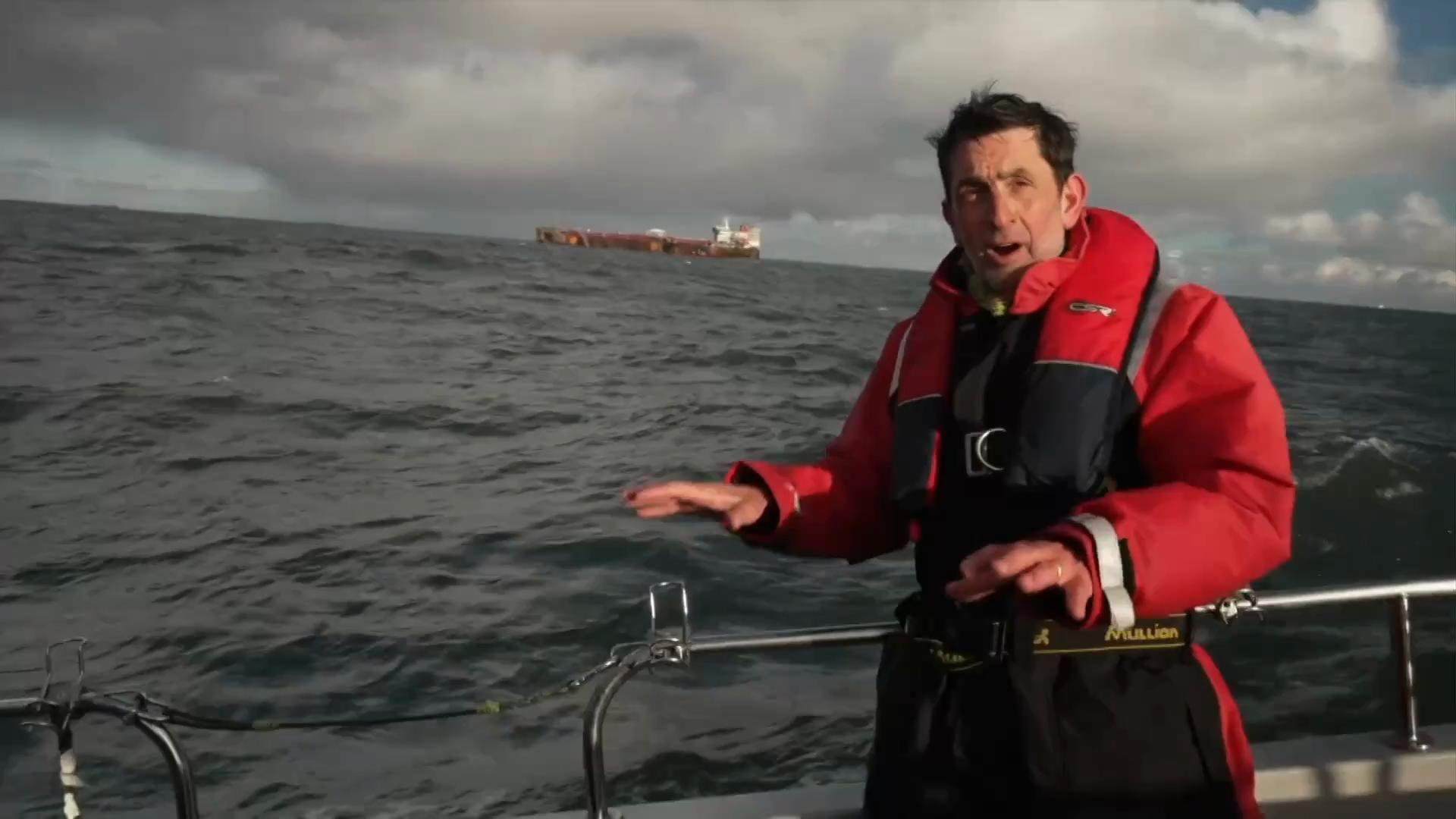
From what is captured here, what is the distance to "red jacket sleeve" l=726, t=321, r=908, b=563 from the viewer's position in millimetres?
1966

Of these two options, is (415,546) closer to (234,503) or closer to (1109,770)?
→ (234,503)

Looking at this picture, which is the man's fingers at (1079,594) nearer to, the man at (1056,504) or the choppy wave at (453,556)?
the man at (1056,504)

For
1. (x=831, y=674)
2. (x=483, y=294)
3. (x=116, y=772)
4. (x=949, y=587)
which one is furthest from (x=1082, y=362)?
(x=483, y=294)

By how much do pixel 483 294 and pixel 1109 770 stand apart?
21.6m

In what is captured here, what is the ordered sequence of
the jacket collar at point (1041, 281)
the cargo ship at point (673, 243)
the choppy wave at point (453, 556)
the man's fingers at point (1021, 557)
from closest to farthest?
1. the man's fingers at point (1021, 557)
2. the jacket collar at point (1041, 281)
3. the choppy wave at point (453, 556)
4. the cargo ship at point (673, 243)

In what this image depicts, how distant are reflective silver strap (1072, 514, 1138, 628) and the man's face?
20.5 inches

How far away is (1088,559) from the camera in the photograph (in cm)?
146

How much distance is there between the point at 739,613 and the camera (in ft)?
18.4

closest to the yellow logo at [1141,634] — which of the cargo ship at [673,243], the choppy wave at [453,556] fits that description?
the choppy wave at [453,556]

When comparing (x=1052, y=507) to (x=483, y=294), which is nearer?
(x=1052, y=507)

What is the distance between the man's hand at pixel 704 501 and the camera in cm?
184

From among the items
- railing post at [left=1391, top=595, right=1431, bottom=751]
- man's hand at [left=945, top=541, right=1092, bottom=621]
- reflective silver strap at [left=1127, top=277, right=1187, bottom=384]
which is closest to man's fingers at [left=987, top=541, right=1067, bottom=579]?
man's hand at [left=945, top=541, right=1092, bottom=621]

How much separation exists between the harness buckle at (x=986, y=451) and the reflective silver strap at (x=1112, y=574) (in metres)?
0.27

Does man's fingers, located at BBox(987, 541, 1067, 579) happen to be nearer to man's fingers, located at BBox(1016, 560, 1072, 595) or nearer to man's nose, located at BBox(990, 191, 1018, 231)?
man's fingers, located at BBox(1016, 560, 1072, 595)
